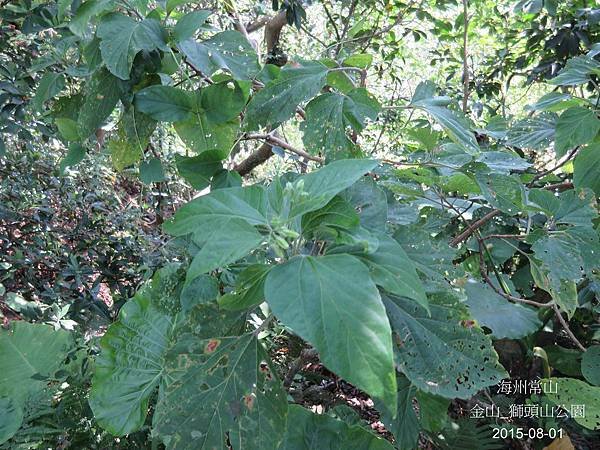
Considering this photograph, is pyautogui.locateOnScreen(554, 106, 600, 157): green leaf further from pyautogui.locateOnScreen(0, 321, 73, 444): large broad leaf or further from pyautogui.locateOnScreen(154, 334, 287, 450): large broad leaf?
pyautogui.locateOnScreen(0, 321, 73, 444): large broad leaf

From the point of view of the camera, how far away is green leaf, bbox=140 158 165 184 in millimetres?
989

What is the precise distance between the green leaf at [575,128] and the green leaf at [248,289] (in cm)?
100

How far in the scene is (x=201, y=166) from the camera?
2.78 feet

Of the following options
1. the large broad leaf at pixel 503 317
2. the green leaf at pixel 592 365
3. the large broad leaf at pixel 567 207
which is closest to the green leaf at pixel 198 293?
the large broad leaf at pixel 503 317

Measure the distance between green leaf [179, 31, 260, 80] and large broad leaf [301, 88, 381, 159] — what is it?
0.44 ft

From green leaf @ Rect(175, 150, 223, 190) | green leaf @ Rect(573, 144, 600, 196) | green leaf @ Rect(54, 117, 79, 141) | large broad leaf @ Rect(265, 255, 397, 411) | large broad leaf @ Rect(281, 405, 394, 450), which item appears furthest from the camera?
green leaf @ Rect(573, 144, 600, 196)

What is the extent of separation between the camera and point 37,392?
1491mm

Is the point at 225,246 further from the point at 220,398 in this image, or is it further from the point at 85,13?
the point at 85,13

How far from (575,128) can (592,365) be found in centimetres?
95

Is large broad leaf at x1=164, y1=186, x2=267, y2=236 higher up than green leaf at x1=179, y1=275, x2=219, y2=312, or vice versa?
large broad leaf at x1=164, y1=186, x2=267, y2=236

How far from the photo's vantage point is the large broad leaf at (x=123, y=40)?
0.76 m

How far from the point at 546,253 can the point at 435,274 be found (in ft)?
1.53

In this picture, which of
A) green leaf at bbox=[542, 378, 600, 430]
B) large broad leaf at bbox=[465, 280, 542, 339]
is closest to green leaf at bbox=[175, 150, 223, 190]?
large broad leaf at bbox=[465, 280, 542, 339]

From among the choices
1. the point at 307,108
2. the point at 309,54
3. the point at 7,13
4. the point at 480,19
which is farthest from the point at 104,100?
the point at 309,54
